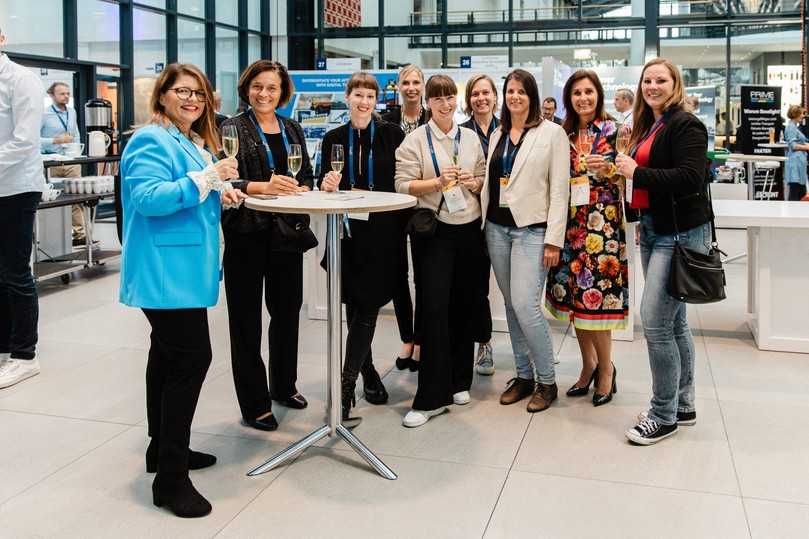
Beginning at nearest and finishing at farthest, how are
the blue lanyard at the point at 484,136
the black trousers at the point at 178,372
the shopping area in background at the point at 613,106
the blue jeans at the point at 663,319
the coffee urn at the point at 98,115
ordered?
the black trousers at the point at 178,372
the blue jeans at the point at 663,319
the blue lanyard at the point at 484,136
the coffee urn at the point at 98,115
the shopping area in background at the point at 613,106

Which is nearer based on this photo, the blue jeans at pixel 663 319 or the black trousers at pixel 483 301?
the blue jeans at pixel 663 319

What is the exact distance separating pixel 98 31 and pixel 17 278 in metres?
7.81

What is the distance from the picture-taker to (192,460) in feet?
9.75

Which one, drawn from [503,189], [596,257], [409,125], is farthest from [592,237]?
[409,125]

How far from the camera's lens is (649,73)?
122 inches

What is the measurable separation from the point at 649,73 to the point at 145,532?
2.42 metres

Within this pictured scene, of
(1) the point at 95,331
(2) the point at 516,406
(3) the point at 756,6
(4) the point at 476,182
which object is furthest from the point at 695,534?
(3) the point at 756,6

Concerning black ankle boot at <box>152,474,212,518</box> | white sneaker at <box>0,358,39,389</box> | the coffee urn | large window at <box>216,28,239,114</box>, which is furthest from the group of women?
large window at <box>216,28,239,114</box>

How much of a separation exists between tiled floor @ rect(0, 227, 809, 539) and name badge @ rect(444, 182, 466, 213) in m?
0.92

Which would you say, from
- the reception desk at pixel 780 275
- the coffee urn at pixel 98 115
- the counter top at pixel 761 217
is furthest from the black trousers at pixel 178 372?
the coffee urn at pixel 98 115

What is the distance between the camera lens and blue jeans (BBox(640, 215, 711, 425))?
306cm

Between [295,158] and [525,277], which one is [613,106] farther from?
[295,158]

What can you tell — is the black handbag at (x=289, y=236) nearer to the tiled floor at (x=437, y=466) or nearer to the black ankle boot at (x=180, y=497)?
the tiled floor at (x=437, y=466)

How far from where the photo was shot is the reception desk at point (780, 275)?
178 inches
